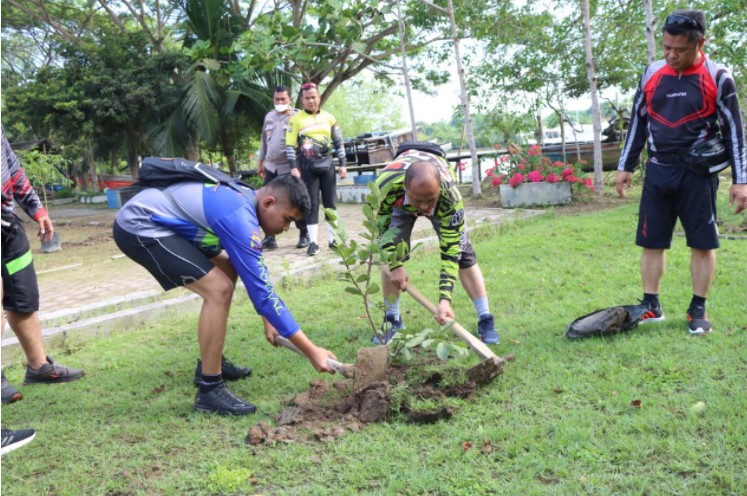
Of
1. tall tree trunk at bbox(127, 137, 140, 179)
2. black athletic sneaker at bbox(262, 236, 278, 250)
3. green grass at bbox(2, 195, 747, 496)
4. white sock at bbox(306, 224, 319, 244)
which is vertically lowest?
green grass at bbox(2, 195, 747, 496)

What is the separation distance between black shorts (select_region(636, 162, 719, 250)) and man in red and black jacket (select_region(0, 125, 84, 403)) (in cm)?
393

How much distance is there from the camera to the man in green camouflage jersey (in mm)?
3273

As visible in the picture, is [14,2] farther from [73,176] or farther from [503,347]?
[73,176]

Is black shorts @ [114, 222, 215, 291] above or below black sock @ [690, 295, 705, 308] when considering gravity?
above

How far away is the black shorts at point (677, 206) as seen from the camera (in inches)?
149

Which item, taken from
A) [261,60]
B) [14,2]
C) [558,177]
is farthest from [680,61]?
[14,2]

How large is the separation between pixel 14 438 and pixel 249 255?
4.87 ft

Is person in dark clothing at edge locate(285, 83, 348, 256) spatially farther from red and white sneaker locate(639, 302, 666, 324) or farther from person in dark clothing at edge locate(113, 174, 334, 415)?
red and white sneaker locate(639, 302, 666, 324)

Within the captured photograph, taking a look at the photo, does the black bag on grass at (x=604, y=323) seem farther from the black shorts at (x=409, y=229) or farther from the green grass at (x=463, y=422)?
the black shorts at (x=409, y=229)

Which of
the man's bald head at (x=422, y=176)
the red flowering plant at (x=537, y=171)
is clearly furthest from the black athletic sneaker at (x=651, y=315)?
the red flowering plant at (x=537, y=171)

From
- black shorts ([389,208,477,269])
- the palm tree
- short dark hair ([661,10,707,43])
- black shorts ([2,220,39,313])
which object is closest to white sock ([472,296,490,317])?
black shorts ([389,208,477,269])

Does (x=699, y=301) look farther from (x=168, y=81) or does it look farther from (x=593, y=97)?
(x=168, y=81)

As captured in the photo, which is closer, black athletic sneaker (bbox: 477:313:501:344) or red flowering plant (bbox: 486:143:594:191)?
black athletic sneaker (bbox: 477:313:501:344)

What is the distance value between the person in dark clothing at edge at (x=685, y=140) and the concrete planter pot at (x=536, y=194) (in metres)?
6.04
